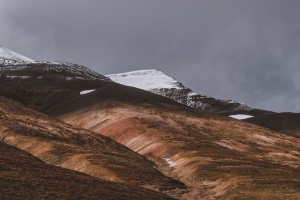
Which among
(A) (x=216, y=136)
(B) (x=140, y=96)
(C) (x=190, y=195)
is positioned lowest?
(C) (x=190, y=195)

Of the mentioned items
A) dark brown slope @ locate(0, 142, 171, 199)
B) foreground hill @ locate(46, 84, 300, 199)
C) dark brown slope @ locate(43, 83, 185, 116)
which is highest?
dark brown slope @ locate(43, 83, 185, 116)

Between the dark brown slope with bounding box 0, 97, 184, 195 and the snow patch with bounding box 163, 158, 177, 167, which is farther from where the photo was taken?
the snow patch with bounding box 163, 158, 177, 167

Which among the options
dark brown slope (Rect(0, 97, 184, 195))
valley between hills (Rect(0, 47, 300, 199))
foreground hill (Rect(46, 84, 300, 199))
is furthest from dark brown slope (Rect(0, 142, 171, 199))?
foreground hill (Rect(46, 84, 300, 199))

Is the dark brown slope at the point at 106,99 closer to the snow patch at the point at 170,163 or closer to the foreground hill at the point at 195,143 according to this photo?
the foreground hill at the point at 195,143

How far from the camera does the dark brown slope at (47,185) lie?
34.6 meters

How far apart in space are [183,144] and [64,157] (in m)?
40.8

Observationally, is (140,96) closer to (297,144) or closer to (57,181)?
(297,144)

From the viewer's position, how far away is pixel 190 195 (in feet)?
186

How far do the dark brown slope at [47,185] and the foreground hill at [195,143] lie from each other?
14730 millimetres

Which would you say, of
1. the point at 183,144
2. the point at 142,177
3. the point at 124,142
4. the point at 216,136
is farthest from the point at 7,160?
the point at 216,136

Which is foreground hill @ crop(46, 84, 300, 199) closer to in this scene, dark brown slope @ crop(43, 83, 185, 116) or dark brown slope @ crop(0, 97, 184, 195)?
dark brown slope @ crop(43, 83, 185, 116)

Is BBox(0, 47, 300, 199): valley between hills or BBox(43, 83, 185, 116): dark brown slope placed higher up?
BBox(43, 83, 185, 116): dark brown slope

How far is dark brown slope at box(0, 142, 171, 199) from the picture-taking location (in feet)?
113

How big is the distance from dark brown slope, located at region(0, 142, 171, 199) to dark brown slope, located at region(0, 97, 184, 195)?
12567 mm
